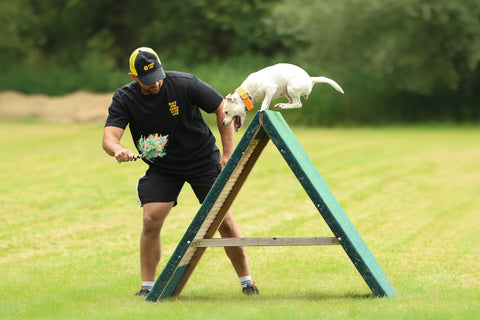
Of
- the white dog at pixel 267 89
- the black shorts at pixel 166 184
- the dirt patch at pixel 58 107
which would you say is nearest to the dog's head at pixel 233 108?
the white dog at pixel 267 89

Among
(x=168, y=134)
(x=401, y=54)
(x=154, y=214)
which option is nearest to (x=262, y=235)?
(x=154, y=214)

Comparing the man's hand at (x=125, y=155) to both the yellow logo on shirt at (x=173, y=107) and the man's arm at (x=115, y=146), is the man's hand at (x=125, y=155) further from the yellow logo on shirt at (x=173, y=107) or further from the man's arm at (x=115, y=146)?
the yellow logo on shirt at (x=173, y=107)

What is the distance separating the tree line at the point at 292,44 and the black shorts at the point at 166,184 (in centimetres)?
2262

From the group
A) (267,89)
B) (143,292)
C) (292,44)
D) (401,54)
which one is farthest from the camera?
(292,44)

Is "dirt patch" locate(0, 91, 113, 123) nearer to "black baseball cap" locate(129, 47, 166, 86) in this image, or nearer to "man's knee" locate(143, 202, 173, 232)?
"man's knee" locate(143, 202, 173, 232)

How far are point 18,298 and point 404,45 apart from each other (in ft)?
80.8

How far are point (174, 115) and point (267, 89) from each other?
0.87 meters

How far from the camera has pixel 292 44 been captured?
37.2 metres

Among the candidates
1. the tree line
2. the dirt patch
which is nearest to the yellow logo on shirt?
the tree line

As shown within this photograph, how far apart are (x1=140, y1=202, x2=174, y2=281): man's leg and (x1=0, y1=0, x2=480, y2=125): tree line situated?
74.4ft

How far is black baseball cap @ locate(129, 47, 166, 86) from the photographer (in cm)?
529

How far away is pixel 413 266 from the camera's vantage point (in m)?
7.13

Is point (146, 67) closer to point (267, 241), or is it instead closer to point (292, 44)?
point (267, 241)

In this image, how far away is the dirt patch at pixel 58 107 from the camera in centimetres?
3066
